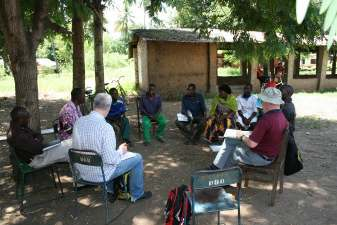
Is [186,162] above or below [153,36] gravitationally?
below

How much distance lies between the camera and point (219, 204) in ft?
13.3

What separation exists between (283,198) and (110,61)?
36119 mm

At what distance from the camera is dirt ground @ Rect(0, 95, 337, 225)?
4770 mm

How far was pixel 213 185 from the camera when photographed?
3.67 meters

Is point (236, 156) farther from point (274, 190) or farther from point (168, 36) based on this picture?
point (168, 36)

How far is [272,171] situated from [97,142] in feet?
7.58

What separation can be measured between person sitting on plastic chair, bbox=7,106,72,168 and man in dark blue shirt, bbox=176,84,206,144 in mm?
3482

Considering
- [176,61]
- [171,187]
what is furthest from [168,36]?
[171,187]

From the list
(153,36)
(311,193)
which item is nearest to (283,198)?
(311,193)

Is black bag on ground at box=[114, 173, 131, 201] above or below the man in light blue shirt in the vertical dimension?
below

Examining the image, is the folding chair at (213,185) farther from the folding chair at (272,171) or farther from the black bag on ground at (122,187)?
the black bag on ground at (122,187)

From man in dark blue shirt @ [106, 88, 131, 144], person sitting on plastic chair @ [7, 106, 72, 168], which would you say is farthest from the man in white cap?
man in dark blue shirt @ [106, 88, 131, 144]

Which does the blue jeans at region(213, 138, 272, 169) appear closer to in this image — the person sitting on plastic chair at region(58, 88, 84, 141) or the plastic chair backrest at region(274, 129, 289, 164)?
the plastic chair backrest at region(274, 129, 289, 164)

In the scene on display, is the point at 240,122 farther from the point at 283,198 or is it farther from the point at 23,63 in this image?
the point at 23,63
